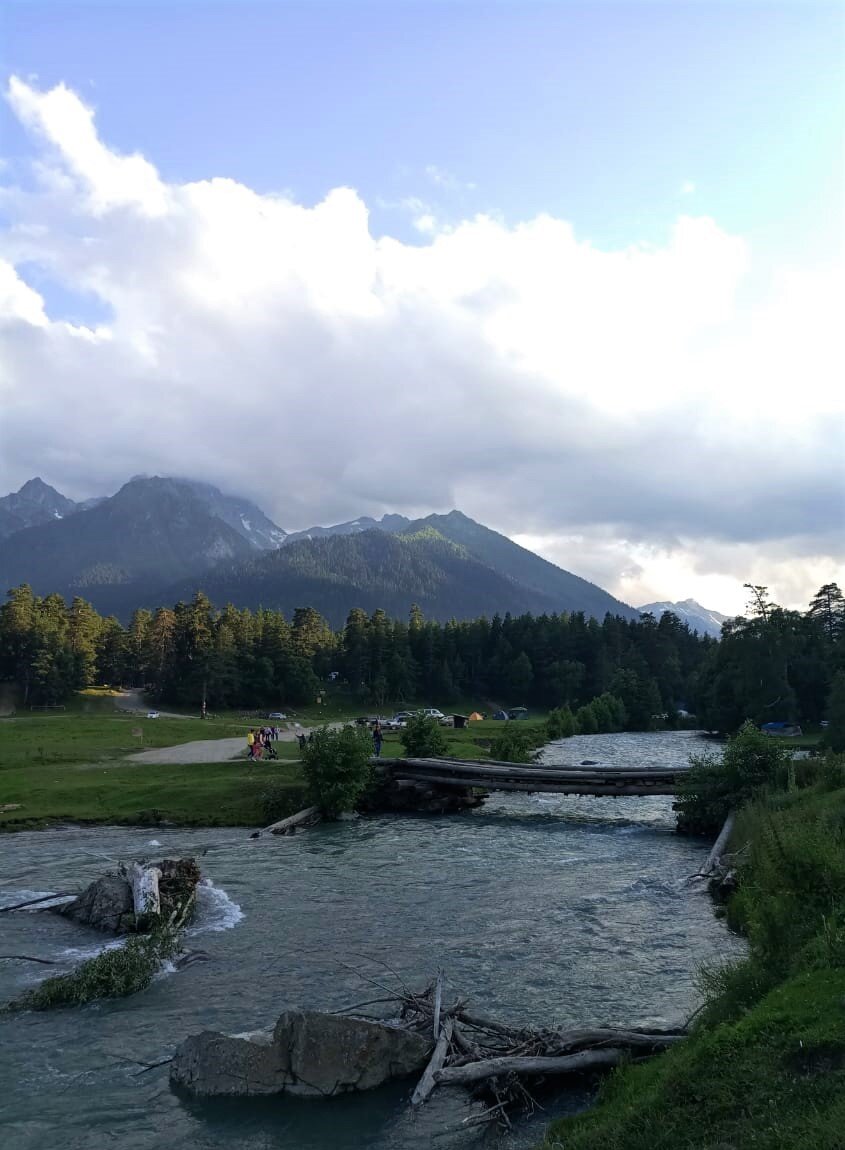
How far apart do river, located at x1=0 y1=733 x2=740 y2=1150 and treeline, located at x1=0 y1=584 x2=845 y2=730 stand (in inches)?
3535

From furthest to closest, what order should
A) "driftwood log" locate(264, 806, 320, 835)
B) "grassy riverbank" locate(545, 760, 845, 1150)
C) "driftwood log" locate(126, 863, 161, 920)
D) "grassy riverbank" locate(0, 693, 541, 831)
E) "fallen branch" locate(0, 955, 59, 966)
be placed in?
"grassy riverbank" locate(0, 693, 541, 831) < "driftwood log" locate(264, 806, 320, 835) < "driftwood log" locate(126, 863, 161, 920) < "fallen branch" locate(0, 955, 59, 966) < "grassy riverbank" locate(545, 760, 845, 1150)

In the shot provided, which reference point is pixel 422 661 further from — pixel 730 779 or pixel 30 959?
pixel 30 959

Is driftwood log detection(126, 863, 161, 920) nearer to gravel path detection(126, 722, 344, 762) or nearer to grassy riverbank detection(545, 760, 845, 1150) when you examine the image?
grassy riverbank detection(545, 760, 845, 1150)

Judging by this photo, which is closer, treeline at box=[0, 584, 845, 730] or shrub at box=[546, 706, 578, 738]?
shrub at box=[546, 706, 578, 738]

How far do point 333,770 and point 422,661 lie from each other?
438ft

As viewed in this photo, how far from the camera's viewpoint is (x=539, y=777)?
5266 cm

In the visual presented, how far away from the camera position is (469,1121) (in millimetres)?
13594

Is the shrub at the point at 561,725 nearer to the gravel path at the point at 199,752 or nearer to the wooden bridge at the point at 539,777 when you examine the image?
the gravel path at the point at 199,752

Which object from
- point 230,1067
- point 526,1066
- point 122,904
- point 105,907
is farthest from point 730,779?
point 230,1067

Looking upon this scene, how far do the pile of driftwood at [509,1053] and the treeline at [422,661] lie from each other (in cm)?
10564

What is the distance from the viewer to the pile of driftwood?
14.5 metres

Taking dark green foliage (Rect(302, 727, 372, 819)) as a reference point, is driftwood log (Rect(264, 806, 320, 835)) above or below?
below

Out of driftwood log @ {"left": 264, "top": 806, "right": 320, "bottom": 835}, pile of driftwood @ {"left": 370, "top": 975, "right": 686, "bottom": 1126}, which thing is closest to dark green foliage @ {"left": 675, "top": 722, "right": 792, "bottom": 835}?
driftwood log @ {"left": 264, "top": 806, "right": 320, "bottom": 835}

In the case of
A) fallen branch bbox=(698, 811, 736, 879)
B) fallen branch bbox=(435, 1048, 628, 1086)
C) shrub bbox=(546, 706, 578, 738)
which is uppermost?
fallen branch bbox=(435, 1048, 628, 1086)
